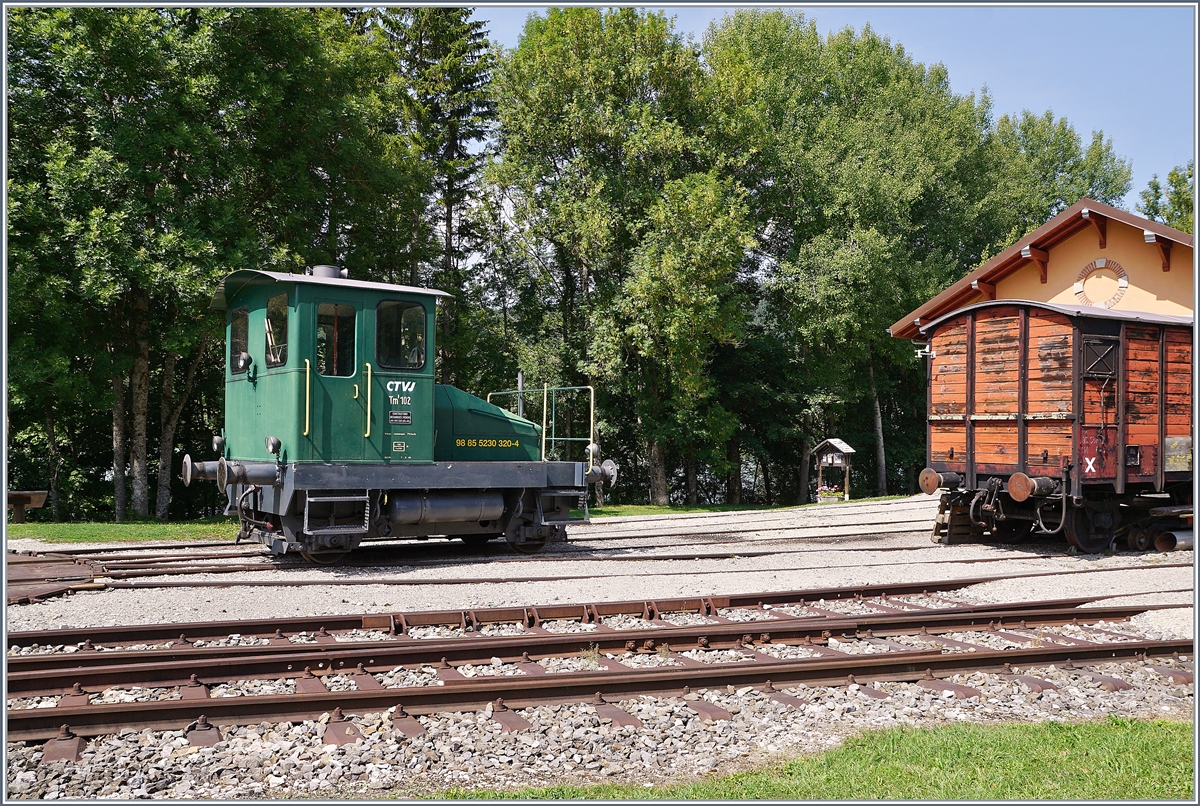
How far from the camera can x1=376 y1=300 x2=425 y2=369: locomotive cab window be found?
444 inches

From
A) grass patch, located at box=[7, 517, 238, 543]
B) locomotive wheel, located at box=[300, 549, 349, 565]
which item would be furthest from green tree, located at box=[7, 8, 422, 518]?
locomotive wheel, located at box=[300, 549, 349, 565]

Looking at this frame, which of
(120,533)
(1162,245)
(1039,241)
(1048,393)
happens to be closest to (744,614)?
(1048,393)

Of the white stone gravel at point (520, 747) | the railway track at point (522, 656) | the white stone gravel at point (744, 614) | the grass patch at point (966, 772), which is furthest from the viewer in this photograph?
the white stone gravel at point (744, 614)

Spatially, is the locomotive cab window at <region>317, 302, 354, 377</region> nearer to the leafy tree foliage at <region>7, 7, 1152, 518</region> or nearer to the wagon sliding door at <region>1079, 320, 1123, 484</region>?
the leafy tree foliage at <region>7, 7, 1152, 518</region>

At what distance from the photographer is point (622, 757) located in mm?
4961

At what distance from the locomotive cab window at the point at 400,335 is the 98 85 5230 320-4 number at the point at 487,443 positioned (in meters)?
1.43

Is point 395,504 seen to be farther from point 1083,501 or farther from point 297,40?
point 297,40

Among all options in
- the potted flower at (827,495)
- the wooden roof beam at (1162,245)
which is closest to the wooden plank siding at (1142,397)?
the wooden roof beam at (1162,245)

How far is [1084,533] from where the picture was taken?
1362 centimetres

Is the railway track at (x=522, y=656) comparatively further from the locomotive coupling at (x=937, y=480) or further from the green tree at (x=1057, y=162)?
the green tree at (x=1057, y=162)

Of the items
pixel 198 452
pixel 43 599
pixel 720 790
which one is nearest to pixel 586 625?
pixel 720 790

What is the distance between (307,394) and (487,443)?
116 inches

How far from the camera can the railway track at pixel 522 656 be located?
217 inches

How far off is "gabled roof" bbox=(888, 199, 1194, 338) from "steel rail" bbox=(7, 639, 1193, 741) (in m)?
12.2
